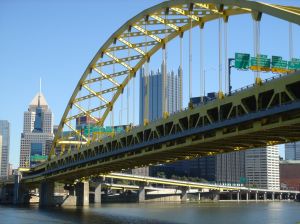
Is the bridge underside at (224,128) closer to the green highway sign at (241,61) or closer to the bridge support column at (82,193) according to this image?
the green highway sign at (241,61)

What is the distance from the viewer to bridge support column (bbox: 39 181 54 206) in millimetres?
128500

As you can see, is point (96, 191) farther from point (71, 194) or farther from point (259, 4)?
point (259, 4)

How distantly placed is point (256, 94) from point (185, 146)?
13.9 meters

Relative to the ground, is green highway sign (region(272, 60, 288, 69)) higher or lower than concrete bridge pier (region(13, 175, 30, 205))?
higher

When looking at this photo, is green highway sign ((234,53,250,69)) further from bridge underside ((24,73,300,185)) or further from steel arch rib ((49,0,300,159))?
bridge underside ((24,73,300,185))

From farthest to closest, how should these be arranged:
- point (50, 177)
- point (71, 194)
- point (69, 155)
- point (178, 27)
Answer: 1. point (71, 194)
2. point (50, 177)
3. point (69, 155)
4. point (178, 27)

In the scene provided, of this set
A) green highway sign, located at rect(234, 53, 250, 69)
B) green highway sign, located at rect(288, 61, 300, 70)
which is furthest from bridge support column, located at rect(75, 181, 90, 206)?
green highway sign, located at rect(288, 61, 300, 70)

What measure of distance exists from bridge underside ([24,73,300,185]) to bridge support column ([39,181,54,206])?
59.8m

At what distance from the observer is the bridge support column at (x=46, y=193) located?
12850cm

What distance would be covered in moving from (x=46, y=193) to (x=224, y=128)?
92439 mm

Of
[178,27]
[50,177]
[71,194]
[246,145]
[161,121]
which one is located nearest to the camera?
[246,145]

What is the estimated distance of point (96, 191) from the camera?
17750 centimetres

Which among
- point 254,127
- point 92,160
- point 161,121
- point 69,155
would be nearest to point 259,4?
point 254,127

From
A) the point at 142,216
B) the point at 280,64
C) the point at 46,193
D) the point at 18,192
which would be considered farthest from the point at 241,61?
the point at 18,192
